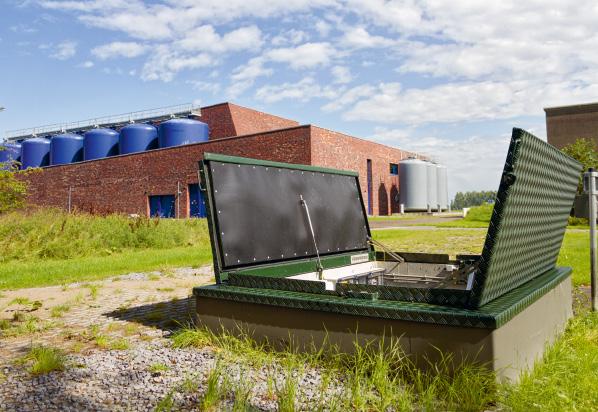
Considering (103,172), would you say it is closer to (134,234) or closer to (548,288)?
(134,234)

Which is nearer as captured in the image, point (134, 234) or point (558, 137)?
point (134, 234)

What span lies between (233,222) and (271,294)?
0.81 m

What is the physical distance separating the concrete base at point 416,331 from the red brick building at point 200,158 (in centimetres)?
2656

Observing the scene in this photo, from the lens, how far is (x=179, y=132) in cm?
4169

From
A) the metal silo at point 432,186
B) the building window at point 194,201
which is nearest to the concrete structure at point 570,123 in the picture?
the metal silo at point 432,186

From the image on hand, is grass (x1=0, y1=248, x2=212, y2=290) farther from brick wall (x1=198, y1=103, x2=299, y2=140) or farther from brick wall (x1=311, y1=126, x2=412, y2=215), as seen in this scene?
brick wall (x1=198, y1=103, x2=299, y2=140)

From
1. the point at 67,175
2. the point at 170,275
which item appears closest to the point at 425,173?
the point at 67,175

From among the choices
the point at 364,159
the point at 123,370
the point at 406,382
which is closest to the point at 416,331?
the point at 406,382

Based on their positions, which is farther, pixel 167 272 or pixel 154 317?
pixel 167 272

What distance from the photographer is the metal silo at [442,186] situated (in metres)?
48.6

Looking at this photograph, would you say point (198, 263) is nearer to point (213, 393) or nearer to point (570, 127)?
point (213, 393)

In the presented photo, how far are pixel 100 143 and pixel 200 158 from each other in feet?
53.3

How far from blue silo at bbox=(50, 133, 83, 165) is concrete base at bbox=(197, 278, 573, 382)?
162 feet

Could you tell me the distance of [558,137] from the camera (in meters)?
45.9
